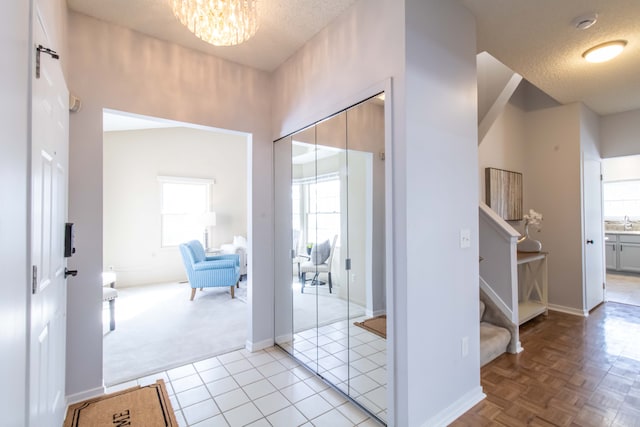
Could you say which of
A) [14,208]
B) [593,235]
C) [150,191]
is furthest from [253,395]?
[150,191]

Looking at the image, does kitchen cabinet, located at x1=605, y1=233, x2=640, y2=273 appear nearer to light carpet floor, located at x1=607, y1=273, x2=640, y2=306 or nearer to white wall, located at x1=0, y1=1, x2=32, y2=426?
light carpet floor, located at x1=607, y1=273, x2=640, y2=306

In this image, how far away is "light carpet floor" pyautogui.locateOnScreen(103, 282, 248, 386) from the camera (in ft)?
8.91

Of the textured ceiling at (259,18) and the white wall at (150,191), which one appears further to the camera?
the white wall at (150,191)

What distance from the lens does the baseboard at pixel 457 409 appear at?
5.98 ft

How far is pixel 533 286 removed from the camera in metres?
3.96

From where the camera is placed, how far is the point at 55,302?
63.4 inches

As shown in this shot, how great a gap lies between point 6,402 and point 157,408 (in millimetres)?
1436

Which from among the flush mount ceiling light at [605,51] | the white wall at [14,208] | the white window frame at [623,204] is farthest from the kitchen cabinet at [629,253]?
the white wall at [14,208]

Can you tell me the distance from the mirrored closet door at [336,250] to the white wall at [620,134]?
15.2 feet

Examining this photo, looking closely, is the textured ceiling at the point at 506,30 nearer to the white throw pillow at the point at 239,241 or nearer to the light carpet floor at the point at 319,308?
the light carpet floor at the point at 319,308

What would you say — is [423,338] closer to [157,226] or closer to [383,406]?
[383,406]

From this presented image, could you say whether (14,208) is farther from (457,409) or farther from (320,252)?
(457,409)

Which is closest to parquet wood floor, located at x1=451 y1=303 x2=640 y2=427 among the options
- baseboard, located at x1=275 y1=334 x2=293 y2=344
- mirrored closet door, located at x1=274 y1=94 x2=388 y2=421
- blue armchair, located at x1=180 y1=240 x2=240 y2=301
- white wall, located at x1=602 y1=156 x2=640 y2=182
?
mirrored closet door, located at x1=274 y1=94 x2=388 y2=421

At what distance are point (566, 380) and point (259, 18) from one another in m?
3.82
